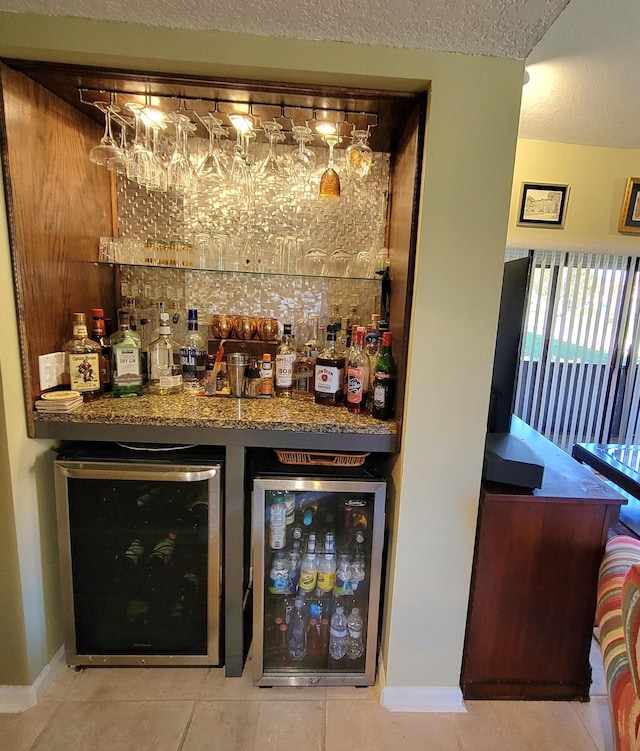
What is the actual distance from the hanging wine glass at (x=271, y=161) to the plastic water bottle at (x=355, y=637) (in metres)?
1.79

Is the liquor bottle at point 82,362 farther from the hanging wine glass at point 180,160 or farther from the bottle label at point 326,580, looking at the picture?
the bottle label at point 326,580

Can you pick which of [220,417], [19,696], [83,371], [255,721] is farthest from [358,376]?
[19,696]

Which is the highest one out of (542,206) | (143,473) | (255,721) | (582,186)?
(582,186)

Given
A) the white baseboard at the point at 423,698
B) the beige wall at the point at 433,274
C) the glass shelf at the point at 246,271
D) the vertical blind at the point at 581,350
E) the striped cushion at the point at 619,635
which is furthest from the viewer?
the vertical blind at the point at 581,350

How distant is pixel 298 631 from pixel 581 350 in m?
3.12

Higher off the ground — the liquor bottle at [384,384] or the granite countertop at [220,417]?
the liquor bottle at [384,384]

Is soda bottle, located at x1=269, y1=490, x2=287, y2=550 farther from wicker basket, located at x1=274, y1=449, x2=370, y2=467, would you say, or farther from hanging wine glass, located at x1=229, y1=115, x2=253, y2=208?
hanging wine glass, located at x1=229, y1=115, x2=253, y2=208

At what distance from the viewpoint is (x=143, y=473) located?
1415 millimetres

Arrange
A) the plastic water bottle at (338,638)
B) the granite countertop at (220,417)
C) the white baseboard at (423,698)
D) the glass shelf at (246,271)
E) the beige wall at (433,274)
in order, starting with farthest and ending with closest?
1. the glass shelf at (246,271)
2. the plastic water bottle at (338,638)
3. the white baseboard at (423,698)
4. the granite countertop at (220,417)
5. the beige wall at (433,274)

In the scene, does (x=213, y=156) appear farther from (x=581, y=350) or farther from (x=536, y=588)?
(x=581, y=350)

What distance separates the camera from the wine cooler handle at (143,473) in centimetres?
141

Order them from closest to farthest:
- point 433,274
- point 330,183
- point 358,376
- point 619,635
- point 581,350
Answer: point 619,635
point 433,274
point 358,376
point 330,183
point 581,350

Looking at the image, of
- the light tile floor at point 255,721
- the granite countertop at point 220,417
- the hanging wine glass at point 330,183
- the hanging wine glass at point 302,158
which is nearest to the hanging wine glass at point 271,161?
the hanging wine glass at point 302,158

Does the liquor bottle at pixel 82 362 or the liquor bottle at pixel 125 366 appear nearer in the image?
the liquor bottle at pixel 82 362
